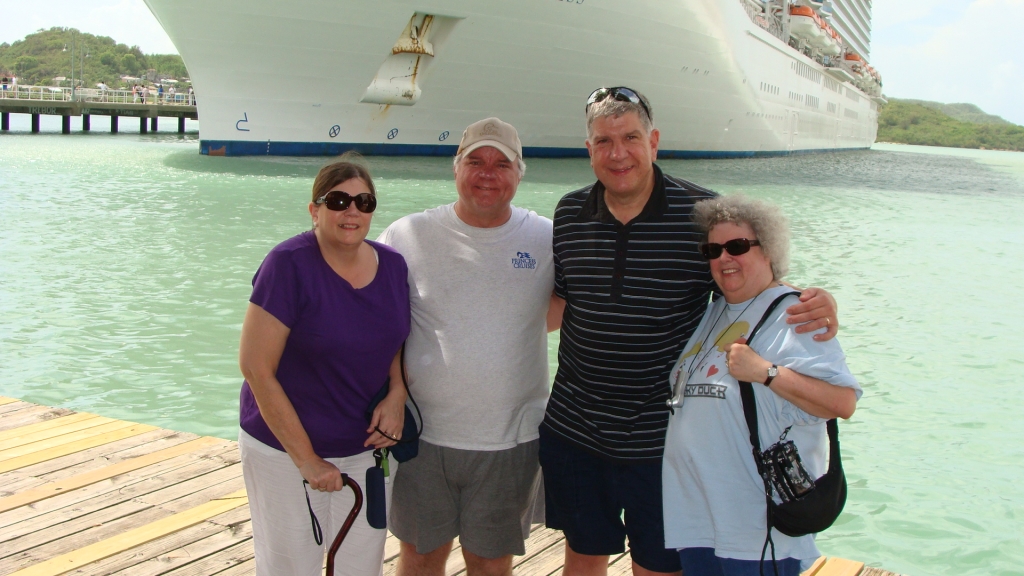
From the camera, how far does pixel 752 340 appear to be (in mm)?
2062

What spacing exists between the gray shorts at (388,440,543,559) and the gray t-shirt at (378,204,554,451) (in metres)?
0.05

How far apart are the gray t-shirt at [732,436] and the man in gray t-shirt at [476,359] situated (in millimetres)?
564

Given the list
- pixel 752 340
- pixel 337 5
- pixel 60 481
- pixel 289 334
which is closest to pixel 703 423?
pixel 752 340

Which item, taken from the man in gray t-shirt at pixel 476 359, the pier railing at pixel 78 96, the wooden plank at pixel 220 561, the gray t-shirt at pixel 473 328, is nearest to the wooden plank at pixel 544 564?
the man in gray t-shirt at pixel 476 359

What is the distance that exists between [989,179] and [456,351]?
122ft

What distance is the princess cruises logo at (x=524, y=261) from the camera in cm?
259

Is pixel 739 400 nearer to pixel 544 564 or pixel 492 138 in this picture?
pixel 492 138

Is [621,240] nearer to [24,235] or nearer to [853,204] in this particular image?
[24,235]

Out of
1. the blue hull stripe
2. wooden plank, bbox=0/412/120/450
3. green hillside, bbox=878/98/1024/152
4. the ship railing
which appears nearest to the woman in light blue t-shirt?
wooden plank, bbox=0/412/120/450

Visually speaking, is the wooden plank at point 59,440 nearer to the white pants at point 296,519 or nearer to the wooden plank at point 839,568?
the white pants at point 296,519

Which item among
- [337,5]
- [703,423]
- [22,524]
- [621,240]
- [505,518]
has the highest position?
[337,5]

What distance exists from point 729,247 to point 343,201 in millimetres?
1019

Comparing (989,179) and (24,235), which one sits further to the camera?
(989,179)

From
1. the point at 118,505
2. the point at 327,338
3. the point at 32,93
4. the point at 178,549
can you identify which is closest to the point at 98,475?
the point at 118,505
